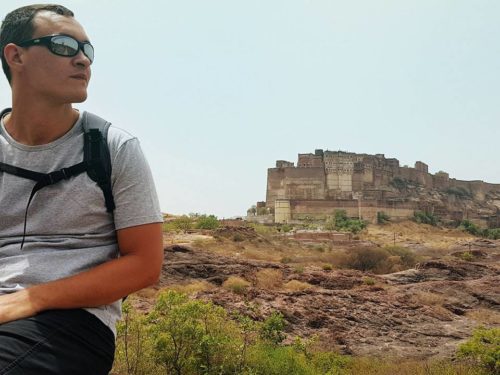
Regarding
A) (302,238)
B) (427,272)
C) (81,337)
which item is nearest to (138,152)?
(81,337)

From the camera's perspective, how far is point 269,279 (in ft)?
41.0

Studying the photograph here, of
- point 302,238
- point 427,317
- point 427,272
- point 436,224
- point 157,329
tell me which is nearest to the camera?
point 157,329

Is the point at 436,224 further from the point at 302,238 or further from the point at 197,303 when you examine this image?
the point at 197,303

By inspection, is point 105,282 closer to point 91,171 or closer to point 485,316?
point 91,171

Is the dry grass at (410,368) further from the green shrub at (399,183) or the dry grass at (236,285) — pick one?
the green shrub at (399,183)

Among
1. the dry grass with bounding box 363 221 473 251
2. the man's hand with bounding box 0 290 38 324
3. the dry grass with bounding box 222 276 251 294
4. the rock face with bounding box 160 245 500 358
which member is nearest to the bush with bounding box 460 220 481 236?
the dry grass with bounding box 363 221 473 251

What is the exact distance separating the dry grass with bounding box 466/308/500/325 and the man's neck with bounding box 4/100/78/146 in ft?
30.3

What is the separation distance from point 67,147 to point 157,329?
3.34m

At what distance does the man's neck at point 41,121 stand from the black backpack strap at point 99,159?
0.10 meters

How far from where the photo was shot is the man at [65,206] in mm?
1540

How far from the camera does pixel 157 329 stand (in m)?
4.71

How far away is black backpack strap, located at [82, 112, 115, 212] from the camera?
1.62m

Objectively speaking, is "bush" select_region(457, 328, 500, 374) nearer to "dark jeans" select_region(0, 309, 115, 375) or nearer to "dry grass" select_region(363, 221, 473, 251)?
"dark jeans" select_region(0, 309, 115, 375)

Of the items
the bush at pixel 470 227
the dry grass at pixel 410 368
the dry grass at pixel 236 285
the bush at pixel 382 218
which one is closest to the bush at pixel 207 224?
the dry grass at pixel 236 285
